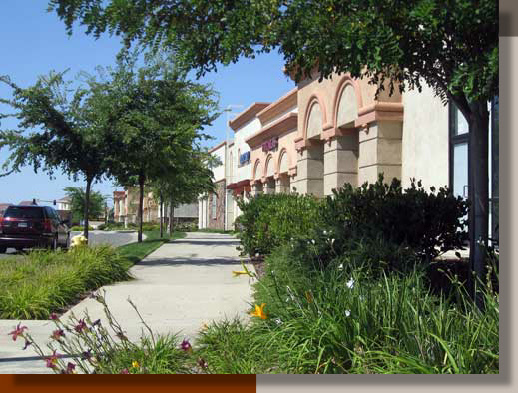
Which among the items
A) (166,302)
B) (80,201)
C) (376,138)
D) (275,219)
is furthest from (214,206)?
(166,302)

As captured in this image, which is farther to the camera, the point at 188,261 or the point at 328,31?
the point at 188,261

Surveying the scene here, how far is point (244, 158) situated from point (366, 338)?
126 ft

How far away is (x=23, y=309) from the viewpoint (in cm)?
942

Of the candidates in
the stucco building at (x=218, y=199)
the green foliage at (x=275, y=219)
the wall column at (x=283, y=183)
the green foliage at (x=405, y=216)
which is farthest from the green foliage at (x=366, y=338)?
the stucco building at (x=218, y=199)

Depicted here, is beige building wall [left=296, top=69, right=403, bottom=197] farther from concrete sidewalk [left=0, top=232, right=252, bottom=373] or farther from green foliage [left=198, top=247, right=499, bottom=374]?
green foliage [left=198, top=247, right=499, bottom=374]

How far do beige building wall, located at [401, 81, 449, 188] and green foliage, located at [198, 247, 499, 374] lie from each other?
9620 millimetres

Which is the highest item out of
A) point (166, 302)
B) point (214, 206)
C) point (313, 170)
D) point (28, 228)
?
point (313, 170)

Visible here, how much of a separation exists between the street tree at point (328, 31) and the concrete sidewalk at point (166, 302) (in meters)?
3.20

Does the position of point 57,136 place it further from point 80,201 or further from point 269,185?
point 269,185

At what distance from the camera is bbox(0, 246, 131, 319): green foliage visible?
31.6 ft

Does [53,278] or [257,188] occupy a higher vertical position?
[257,188]

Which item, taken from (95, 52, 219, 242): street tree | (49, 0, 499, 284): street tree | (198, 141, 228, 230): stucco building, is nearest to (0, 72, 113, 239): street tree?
(95, 52, 219, 242): street tree

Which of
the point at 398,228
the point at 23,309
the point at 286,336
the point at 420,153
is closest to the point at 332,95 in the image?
the point at 420,153

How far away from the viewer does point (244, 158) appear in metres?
44.0
